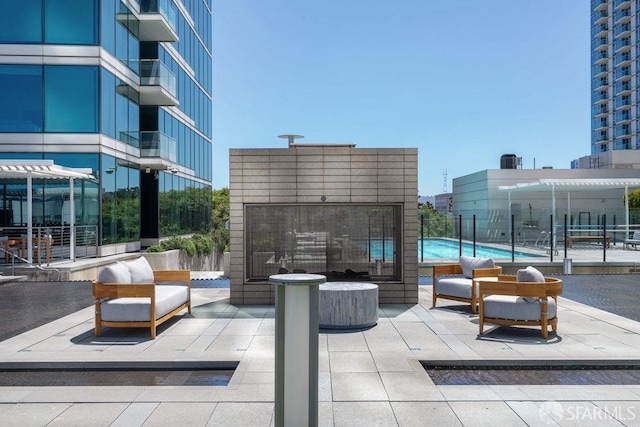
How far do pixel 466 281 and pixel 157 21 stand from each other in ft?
63.7

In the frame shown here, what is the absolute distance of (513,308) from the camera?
23.6 ft

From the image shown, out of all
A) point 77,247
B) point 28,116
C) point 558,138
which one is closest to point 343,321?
point 77,247

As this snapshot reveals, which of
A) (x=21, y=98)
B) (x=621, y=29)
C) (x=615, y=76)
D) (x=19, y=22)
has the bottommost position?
(x=21, y=98)

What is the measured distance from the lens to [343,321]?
7.60m

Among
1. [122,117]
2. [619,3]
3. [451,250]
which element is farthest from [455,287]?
[619,3]

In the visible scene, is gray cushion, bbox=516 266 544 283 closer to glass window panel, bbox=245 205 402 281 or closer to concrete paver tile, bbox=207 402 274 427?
glass window panel, bbox=245 205 402 281

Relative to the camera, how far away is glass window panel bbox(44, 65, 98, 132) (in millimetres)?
18328

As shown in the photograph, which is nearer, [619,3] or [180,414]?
[180,414]

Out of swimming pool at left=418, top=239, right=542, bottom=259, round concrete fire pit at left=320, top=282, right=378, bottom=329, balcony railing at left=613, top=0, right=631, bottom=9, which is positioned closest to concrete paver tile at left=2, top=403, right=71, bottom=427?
round concrete fire pit at left=320, top=282, right=378, bottom=329

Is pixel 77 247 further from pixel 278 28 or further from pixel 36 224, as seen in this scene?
pixel 278 28

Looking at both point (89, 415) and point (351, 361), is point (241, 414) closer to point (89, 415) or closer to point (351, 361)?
point (89, 415)

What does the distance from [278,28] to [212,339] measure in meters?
23.1

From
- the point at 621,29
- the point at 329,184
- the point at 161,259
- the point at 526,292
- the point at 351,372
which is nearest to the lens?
the point at 351,372

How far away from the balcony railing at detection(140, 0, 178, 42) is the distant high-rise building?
54.5 meters
